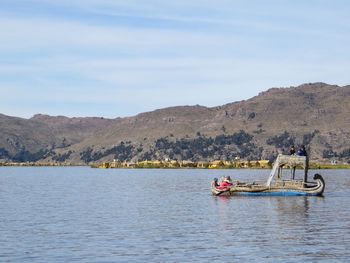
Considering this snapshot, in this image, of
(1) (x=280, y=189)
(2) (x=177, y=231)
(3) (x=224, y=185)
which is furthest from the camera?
(3) (x=224, y=185)

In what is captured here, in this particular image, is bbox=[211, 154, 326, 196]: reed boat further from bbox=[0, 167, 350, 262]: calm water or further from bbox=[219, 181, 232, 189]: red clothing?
bbox=[0, 167, 350, 262]: calm water

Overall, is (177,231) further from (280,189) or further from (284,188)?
(284,188)

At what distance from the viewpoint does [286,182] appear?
9125cm

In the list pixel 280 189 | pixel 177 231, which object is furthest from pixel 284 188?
pixel 177 231

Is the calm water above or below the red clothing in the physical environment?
below

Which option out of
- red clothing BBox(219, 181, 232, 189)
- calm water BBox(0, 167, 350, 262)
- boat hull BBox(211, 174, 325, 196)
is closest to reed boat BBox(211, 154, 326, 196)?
boat hull BBox(211, 174, 325, 196)

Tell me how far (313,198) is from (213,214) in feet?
84.8

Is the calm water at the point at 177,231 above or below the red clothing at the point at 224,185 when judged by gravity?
below

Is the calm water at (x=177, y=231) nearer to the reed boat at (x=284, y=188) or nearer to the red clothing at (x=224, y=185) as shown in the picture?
the reed boat at (x=284, y=188)

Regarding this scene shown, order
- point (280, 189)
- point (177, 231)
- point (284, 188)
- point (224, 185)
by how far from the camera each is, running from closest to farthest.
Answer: point (177, 231) → point (280, 189) → point (284, 188) → point (224, 185)

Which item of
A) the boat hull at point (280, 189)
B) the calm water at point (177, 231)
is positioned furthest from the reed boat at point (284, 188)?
the calm water at point (177, 231)

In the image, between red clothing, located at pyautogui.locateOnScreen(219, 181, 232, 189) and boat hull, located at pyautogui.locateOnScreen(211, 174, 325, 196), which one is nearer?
boat hull, located at pyautogui.locateOnScreen(211, 174, 325, 196)

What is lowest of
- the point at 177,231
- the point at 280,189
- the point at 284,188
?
the point at 177,231

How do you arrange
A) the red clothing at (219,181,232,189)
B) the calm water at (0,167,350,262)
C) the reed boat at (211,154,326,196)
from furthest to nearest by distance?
the red clothing at (219,181,232,189)
the reed boat at (211,154,326,196)
the calm water at (0,167,350,262)
